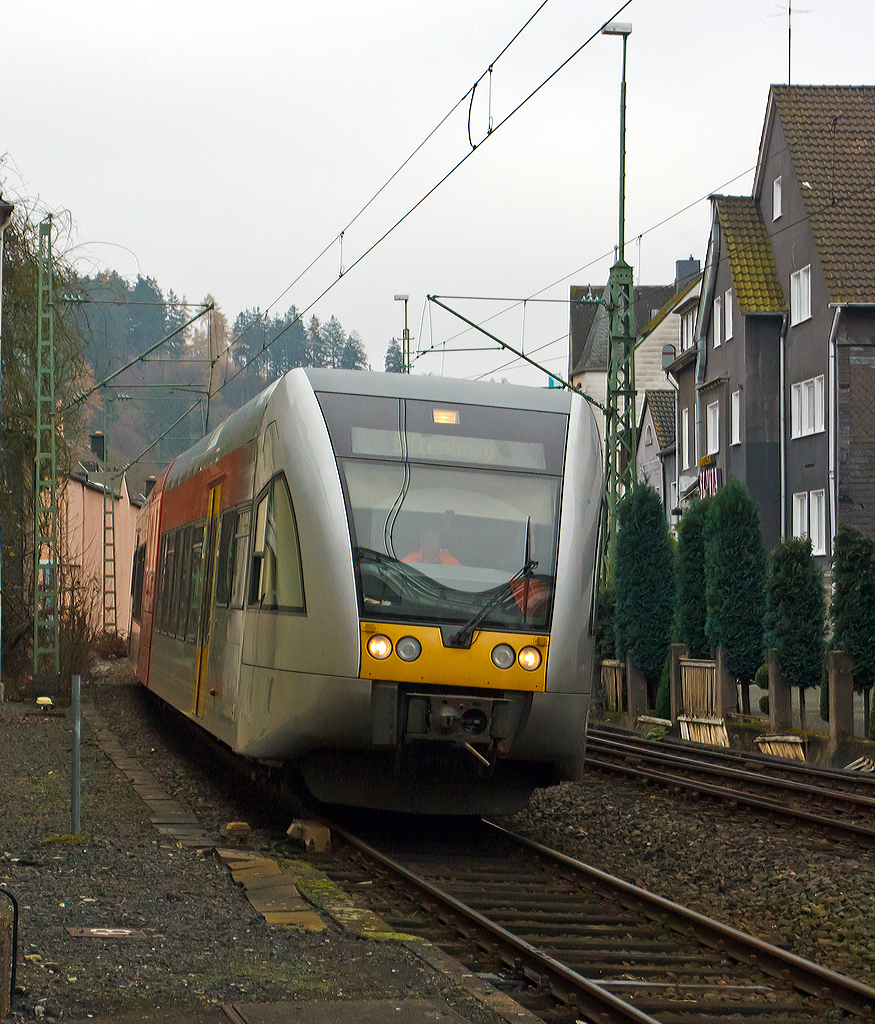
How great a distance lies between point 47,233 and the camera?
80.5ft

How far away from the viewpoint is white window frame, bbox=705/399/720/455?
134 feet

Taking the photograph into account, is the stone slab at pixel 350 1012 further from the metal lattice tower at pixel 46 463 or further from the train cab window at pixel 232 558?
the metal lattice tower at pixel 46 463

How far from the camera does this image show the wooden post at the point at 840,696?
17312 mm

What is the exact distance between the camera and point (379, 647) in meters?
9.66

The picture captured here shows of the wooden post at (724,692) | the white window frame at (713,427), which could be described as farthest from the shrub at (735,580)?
the white window frame at (713,427)

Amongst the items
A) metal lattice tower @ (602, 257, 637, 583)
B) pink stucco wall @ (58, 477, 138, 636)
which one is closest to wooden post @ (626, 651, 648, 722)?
metal lattice tower @ (602, 257, 637, 583)

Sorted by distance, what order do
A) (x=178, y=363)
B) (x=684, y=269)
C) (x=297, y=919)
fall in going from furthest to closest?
(x=178, y=363) → (x=684, y=269) → (x=297, y=919)

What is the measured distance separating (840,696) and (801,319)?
787 inches

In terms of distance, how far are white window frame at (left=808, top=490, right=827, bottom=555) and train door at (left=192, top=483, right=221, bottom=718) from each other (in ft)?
74.7

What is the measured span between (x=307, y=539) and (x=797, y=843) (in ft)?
14.2

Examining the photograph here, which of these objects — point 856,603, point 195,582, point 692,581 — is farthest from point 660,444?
point 195,582

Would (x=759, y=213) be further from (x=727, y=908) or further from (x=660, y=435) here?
(x=727, y=908)

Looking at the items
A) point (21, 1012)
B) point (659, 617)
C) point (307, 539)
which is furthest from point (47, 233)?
point (21, 1012)

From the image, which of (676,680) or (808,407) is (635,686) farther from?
(808,407)
